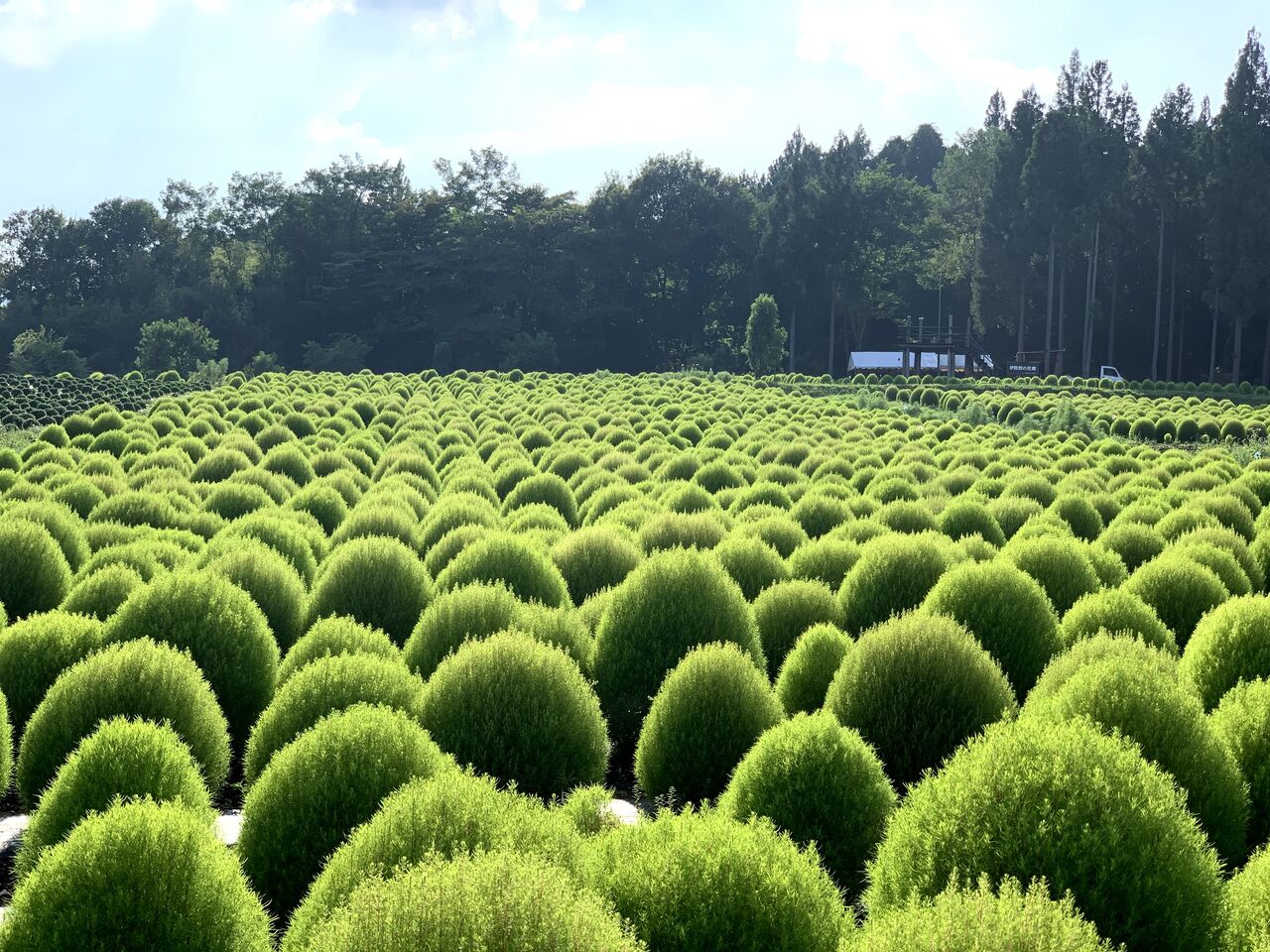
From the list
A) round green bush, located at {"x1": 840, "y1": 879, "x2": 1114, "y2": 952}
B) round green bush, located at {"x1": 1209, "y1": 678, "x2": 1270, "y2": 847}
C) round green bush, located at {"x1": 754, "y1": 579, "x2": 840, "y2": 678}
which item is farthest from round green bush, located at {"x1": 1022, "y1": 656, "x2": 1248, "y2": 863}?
round green bush, located at {"x1": 754, "y1": 579, "x2": 840, "y2": 678}

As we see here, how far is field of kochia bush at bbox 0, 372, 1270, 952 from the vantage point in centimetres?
542

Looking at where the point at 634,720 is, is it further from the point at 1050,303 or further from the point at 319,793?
the point at 1050,303

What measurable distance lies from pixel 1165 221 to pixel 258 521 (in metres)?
76.2

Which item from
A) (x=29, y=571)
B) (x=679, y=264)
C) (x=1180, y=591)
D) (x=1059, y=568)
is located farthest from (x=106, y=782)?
(x=679, y=264)

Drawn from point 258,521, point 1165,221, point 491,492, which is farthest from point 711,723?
point 1165,221

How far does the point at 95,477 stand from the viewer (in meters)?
19.3

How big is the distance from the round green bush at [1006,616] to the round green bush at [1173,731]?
10.4 ft

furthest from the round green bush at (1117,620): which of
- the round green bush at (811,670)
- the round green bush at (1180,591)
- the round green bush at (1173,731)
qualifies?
the round green bush at (1173,731)

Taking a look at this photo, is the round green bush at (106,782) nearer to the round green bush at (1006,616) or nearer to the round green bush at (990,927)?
the round green bush at (990,927)

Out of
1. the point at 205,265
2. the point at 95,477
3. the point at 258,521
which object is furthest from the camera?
the point at 205,265

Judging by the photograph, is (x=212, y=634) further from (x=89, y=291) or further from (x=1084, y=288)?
(x=89, y=291)

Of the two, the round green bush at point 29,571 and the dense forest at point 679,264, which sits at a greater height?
the dense forest at point 679,264

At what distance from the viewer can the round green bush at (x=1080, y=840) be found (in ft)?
17.7

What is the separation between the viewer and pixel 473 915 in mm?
4242
